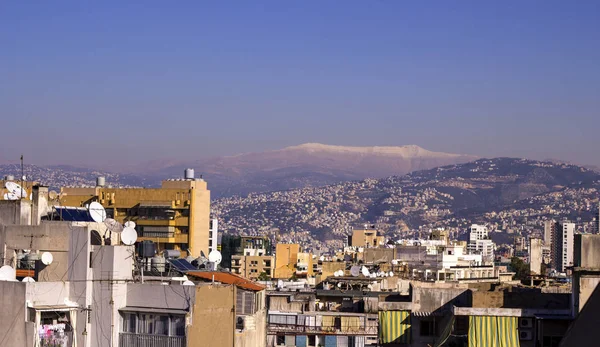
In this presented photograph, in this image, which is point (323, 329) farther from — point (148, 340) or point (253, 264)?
point (253, 264)

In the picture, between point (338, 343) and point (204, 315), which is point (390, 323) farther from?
point (338, 343)

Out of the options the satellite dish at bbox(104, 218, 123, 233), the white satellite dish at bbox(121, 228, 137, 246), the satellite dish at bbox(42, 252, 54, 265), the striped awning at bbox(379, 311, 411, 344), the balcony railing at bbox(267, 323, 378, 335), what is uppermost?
the satellite dish at bbox(104, 218, 123, 233)

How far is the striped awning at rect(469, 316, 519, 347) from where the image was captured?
2936 centimetres

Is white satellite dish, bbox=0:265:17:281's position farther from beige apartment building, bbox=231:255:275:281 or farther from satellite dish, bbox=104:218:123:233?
beige apartment building, bbox=231:255:275:281

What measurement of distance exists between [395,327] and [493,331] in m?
Answer: 4.85

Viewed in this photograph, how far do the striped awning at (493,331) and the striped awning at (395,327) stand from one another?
14.7 feet

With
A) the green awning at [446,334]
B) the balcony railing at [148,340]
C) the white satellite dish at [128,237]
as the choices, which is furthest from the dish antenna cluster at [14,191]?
the green awning at [446,334]

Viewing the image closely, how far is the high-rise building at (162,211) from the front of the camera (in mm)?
80188

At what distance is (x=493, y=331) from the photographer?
29.5m

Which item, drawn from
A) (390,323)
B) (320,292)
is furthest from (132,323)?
(320,292)

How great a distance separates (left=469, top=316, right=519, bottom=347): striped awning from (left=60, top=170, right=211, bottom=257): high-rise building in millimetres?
50692

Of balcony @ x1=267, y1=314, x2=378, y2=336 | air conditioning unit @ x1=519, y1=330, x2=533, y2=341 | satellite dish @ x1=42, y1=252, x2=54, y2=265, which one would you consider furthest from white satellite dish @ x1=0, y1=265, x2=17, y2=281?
balcony @ x1=267, y1=314, x2=378, y2=336

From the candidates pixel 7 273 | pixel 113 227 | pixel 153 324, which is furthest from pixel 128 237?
pixel 7 273

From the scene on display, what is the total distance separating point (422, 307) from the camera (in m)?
34.2
